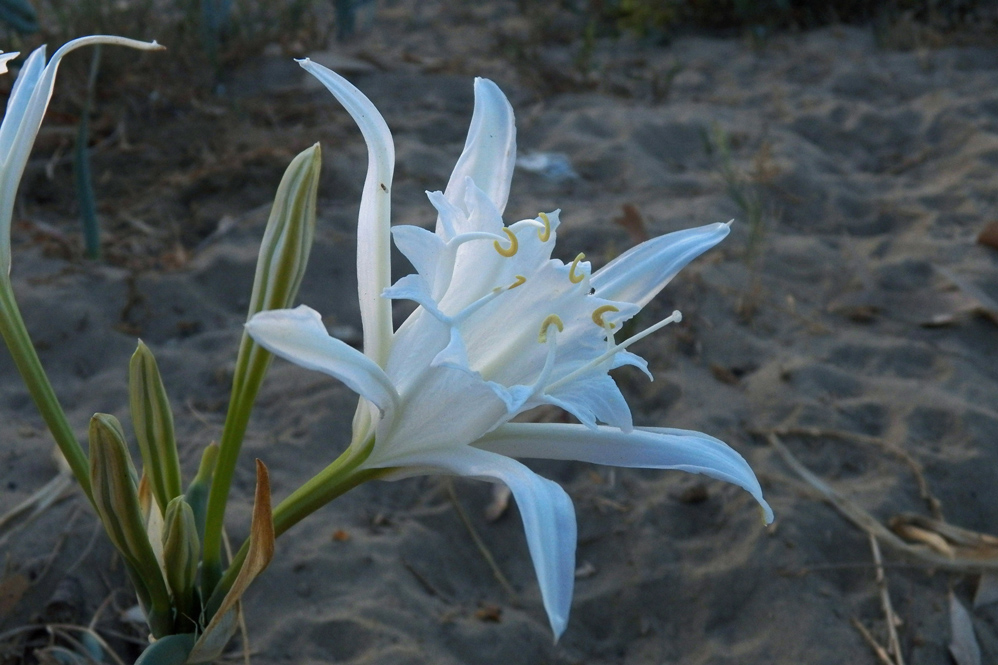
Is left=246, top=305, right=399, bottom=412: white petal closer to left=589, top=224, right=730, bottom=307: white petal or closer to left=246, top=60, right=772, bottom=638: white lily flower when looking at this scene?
left=246, top=60, right=772, bottom=638: white lily flower

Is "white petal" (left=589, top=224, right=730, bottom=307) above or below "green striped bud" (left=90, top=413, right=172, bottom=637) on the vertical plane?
above

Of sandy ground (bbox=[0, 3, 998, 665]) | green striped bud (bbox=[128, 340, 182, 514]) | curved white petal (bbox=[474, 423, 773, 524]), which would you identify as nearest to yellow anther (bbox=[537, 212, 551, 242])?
curved white petal (bbox=[474, 423, 773, 524])

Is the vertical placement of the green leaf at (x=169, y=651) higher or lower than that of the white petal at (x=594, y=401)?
lower

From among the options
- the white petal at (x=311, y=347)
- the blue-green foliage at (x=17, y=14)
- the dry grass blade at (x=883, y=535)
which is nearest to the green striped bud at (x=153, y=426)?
the white petal at (x=311, y=347)

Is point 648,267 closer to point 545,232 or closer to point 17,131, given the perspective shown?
point 545,232

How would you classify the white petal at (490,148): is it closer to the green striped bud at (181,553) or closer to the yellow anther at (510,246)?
the yellow anther at (510,246)

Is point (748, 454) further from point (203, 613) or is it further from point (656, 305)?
point (203, 613)

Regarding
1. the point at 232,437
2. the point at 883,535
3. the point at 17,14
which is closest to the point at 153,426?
the point at 232,437
